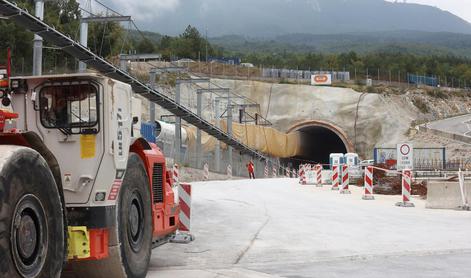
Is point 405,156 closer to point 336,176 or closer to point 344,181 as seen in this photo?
point 336,176

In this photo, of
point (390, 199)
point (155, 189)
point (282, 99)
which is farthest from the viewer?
point (282, 99)

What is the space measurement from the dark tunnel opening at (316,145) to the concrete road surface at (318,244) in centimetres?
6122

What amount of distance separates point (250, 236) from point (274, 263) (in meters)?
2.69

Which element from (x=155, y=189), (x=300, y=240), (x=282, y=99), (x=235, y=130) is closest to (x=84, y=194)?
(x=155, y=189)

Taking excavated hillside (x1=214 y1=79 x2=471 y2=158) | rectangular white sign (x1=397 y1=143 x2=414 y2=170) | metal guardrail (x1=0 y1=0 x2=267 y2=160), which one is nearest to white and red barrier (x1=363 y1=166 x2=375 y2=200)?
rectangular white sign (x1=397 y1=143 x2=414 y2=170)

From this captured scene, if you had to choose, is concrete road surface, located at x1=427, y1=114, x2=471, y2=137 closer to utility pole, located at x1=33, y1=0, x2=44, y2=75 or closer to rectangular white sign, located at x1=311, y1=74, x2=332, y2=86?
rectangular white sign, located at x1=311, y1=74, x2=332, y2=86

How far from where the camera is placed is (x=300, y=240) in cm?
1162

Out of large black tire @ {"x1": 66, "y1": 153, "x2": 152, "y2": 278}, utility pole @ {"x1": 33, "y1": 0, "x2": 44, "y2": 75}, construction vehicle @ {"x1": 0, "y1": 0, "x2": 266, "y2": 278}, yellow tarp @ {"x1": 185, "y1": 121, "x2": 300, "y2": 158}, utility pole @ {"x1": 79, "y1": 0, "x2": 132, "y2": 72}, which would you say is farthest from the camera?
yellow tarp @ {"x1": 185, "y1": 121, "x2": 300, "y2": 158}

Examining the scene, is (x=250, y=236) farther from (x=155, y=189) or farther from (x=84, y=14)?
(x=84, y=14)

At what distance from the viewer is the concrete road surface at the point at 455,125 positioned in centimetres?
7025

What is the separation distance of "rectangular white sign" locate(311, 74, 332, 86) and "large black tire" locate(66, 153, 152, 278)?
81.7m

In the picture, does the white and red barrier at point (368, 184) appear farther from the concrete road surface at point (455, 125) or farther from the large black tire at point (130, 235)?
the concrete road surface at point (455, 125)

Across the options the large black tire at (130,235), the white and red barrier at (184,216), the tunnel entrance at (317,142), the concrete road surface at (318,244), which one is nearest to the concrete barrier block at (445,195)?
the concrete road surface at (318,244)

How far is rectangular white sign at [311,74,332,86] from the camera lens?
88.1 metres
